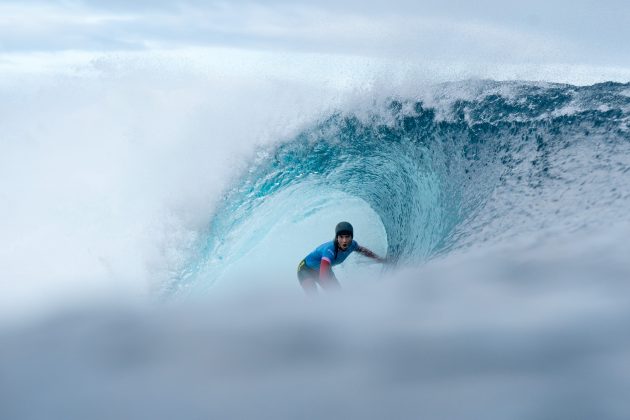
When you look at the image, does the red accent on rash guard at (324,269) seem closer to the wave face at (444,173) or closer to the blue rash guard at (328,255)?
the blue rash guard at (328,255)

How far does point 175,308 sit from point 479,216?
171 inches

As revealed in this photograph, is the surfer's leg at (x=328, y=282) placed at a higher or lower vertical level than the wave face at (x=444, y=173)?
lower

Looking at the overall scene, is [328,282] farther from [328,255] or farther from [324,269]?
[328,255]

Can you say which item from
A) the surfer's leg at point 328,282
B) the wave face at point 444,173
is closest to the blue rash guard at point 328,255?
the surfer's leg at point 328,282

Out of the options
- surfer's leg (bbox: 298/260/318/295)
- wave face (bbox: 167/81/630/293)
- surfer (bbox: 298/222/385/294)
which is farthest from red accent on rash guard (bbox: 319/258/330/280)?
wave face (bbox: 167/81/630/293)

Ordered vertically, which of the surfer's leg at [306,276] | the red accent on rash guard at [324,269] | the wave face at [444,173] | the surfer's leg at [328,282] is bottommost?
the surfer's leg at [328,282]

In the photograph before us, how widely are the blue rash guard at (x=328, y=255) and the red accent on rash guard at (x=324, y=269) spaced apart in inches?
2.0

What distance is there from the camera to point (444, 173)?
8898 mm

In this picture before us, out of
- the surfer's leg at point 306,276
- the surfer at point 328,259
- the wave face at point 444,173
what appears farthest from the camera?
the surfer's leg at point 306,276

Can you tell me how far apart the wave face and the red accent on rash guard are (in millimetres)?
1100

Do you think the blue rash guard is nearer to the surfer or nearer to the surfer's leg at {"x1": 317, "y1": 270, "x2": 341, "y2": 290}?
the surfer

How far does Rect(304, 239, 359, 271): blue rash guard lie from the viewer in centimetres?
680

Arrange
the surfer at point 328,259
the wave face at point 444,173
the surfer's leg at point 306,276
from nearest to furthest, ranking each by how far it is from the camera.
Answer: the wave face at point 444,173, the surfer at point 328,259, the surfer's leg at point 306,276

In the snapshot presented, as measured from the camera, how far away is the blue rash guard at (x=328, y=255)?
680 centimetres
